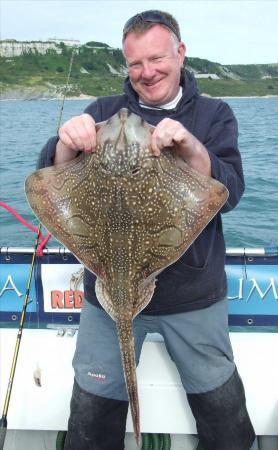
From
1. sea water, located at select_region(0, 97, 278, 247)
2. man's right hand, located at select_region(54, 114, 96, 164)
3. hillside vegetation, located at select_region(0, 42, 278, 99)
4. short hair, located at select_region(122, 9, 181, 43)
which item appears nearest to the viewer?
man's right hand, located at select_region(54, 114, 96, 164)

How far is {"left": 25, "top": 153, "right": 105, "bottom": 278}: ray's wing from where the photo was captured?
7.63 ft

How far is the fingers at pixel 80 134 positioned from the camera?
221 centimetres

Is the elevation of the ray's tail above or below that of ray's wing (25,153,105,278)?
below

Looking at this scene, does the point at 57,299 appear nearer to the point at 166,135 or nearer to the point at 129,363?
the point at 129,363

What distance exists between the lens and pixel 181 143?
2.19m

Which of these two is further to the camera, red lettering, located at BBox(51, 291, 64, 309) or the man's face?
red lettering, located at BBox(51, 291, 64, 309)

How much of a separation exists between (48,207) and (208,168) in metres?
0.79

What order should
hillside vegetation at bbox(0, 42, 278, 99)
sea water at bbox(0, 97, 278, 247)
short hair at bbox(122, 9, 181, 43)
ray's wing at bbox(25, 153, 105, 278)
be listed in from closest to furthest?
ray's wing at bbox(25, 153, 105, 278), short hair at bbox(122, 9, 181, 43), sea water at bbox(0, 97, 278, 247), hillside vegetation at bbox(0, 42, 278, 99)

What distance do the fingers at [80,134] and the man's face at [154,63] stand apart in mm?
587

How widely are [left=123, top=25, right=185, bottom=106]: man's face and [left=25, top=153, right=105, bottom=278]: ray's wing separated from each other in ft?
2.14

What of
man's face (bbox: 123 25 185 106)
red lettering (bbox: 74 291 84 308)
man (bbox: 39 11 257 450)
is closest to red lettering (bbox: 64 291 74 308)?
red lettering (bbox: 74 291 84 308)

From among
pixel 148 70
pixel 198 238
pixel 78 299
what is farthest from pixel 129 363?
pixel 78 299

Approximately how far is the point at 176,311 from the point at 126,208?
86 cm

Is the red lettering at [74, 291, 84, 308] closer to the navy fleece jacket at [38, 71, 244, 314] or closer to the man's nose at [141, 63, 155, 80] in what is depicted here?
the navy fleece jacket at [38, 71, 244, 314]
